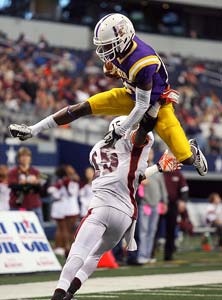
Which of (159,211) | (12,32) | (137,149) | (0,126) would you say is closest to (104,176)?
(137,149)

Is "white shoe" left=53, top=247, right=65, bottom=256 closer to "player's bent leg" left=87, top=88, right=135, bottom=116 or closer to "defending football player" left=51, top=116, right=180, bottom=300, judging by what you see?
"player's bent leg" left=87, top=88, right=135, bottom=116

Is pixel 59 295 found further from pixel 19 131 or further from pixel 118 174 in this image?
pixel 19 131

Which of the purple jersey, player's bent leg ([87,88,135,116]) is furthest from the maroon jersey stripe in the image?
player's bent leg ([87,88,135,116])

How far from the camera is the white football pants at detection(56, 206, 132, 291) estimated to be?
7.86 metres

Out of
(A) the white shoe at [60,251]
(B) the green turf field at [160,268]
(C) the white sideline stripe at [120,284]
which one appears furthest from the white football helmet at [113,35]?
(A) the white shoe at [60,251]

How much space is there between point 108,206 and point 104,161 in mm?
386

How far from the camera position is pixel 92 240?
7.95m

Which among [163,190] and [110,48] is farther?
[163,190]

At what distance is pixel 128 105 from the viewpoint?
877 cm

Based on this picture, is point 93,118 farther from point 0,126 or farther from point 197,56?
point 197,56

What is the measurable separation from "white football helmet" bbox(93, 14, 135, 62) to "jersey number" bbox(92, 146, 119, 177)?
0.79 meters

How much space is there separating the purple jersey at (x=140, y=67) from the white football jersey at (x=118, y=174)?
499mm

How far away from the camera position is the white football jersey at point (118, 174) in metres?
8.16

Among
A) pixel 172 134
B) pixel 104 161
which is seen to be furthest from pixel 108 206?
pixel 172 134
